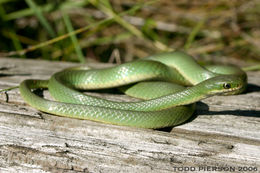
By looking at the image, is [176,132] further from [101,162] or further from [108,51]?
[108,51]

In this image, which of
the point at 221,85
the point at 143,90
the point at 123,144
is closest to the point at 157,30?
the point at 143,90

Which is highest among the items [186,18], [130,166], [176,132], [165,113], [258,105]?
[186,18]

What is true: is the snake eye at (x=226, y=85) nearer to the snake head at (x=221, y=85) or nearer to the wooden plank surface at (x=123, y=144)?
the snake head at (x=221, y=85)

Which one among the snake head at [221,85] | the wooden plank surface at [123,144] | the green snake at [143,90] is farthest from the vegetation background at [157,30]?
the wooden plank surface at [123,144]

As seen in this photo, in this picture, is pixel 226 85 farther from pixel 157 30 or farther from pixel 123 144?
pixel 157 30

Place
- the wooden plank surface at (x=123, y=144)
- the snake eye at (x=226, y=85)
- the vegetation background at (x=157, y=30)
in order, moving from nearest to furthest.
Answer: the wooden plank surface at (x=123, y=144), the snake eye at (x=226, y=85), the vegetation background at (x=157, y=30)

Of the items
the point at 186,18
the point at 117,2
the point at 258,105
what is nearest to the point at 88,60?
the point at 117,2

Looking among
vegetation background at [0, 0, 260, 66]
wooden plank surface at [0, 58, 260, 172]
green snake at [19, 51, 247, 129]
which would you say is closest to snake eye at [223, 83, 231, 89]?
green snake at [19, 51, 247, 129]
